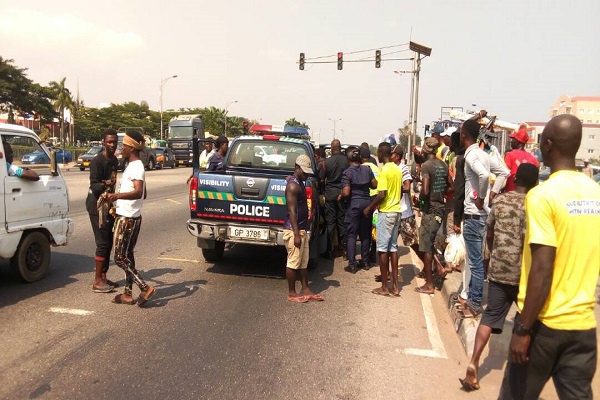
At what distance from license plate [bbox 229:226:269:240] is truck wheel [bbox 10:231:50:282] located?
7.89 ft

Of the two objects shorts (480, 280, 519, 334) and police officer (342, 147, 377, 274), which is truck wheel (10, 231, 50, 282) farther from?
shorts (480, 280, 519, 334)

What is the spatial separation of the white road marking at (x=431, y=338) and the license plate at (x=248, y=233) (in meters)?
2.24

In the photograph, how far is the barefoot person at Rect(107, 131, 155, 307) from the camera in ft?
17.1

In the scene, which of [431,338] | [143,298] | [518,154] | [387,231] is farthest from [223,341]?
[518,154]

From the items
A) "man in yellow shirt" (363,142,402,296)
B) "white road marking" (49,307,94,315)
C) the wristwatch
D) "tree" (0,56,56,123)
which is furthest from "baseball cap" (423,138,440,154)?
"tree" (0,56,56,123)

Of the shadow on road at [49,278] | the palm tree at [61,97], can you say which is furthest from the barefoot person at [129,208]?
the palm tree at [61,97]

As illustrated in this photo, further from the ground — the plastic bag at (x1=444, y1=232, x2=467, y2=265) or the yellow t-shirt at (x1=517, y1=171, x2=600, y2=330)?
the yellow t-shirt at (x1=517, y1=171, x2=600, y2=330)

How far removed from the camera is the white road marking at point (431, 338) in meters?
4.48

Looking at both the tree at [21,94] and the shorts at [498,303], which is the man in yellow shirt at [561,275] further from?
the tree at [21,94]

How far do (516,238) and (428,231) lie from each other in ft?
8.50

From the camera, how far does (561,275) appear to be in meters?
2.24

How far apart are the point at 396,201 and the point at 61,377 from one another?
14.1 ft

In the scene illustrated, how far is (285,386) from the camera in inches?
145

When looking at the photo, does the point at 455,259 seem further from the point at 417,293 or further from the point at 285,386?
the point at 285,386
